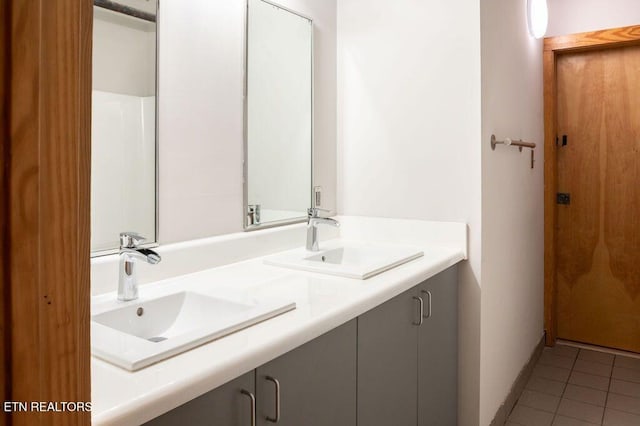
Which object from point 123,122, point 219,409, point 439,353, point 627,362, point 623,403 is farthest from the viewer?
point 627,362

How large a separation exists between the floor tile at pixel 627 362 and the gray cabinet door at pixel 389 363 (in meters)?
1.98

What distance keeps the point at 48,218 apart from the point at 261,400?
667mm

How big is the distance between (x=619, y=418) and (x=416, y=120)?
1725mm

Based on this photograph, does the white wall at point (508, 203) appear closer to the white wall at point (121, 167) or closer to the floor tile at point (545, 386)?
the floor tile at point (545, 386)

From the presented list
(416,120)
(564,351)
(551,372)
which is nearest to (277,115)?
(416,120)

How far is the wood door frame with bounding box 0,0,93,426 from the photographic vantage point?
0.38 m

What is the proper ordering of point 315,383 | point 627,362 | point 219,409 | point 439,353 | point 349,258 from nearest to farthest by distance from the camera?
point 219,409 → point 315,383 → point 439,353 → point 349,258 → point 627,362

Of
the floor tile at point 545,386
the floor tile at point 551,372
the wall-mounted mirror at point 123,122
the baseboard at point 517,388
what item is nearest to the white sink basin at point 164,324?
the wall-mounted mirror at point 123,122

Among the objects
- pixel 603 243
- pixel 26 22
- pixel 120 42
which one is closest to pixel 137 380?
pixel 26 22

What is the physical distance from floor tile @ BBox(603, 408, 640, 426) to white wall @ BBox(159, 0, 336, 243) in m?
1.97

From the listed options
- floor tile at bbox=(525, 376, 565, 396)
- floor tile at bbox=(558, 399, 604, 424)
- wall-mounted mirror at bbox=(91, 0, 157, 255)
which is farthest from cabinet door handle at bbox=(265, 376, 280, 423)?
floor tile at bbox=(525, 376, 565, 396)

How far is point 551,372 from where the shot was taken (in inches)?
111

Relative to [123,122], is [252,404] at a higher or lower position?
lower

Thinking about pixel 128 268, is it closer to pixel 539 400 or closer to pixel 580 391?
pixel 539 400
